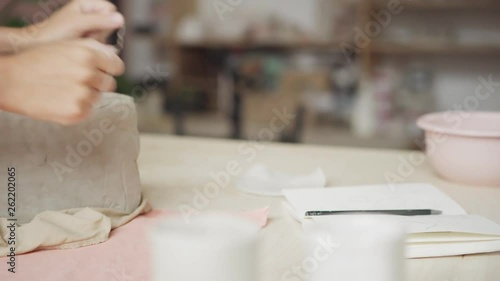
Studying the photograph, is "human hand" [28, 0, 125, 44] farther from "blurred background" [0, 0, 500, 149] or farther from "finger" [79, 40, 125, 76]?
"blurred background" [0, 0, 500, 149]

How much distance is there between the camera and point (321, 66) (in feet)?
12.5

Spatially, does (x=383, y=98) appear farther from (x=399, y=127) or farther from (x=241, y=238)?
(x=241, y=238)

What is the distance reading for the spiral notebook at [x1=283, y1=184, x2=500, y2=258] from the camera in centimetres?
90

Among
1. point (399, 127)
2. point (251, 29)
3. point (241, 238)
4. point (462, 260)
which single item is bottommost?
point (399, 127)

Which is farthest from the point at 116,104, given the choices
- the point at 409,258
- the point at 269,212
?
the point at 409,258

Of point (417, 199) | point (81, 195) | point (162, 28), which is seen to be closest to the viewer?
point (81, 195)

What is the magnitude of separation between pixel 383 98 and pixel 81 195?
286cm

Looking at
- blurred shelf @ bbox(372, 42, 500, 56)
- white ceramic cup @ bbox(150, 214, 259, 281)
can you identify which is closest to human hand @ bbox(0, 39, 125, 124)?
white ceramic cup @ bbox(150, 214, 259, 281)

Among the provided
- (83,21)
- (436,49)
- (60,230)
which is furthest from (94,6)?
(436,49)

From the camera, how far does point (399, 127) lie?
3672mm

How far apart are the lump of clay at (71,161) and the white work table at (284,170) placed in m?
0.12

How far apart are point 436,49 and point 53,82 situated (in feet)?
9.96

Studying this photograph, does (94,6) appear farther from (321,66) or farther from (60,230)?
(321,66)

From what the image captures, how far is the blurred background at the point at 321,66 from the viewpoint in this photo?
12.0 feet
